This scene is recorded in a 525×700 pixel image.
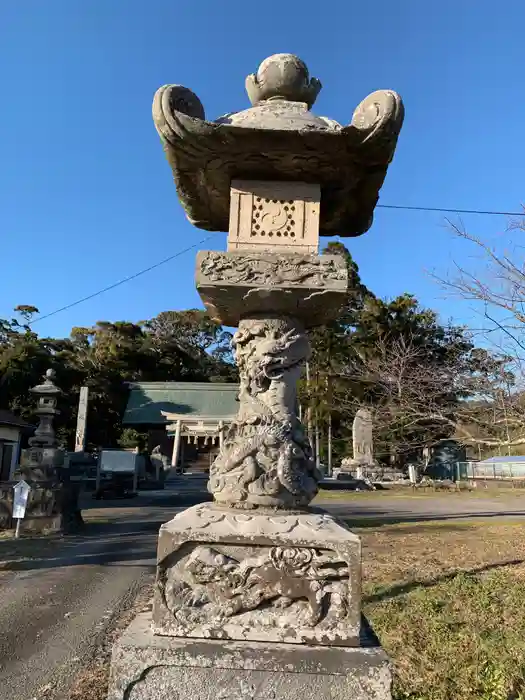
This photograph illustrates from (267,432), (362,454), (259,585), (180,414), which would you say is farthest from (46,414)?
(180,414)

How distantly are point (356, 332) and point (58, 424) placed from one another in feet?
57.2

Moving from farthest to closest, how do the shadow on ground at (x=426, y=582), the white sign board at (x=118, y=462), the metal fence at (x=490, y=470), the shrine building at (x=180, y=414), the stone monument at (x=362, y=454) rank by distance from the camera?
1. the shrine building at (x=180, y=414)
2. the metal fence at (x=490, y=470)
3. the stone monument at (x=362, y=454)
4. the white sign board at (x=118, y=462)
5. the shadow on ground at (x=426, y=582)

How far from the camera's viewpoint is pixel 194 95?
2686 millimetres

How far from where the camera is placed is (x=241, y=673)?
1.94 meters

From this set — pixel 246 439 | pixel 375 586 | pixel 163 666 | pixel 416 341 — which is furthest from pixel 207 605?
pixel 416 341

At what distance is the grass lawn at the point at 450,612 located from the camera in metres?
2.95

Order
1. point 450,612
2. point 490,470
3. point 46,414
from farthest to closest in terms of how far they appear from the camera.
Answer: point 490,470, point 46,414, point 450,612

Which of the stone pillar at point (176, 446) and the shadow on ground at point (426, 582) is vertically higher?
the stone pillar at point (176, 446)

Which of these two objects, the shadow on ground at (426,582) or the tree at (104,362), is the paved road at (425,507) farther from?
the tree at (104,362)

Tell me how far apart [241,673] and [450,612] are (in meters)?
3.13

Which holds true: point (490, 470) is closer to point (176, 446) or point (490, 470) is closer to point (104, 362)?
point (176, 446)

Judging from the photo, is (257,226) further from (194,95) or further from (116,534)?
(116,534)

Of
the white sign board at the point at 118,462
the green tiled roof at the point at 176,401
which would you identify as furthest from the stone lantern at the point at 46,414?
the green tiled roof at the point at 176,401

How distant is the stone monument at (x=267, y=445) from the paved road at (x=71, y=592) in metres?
1.58
